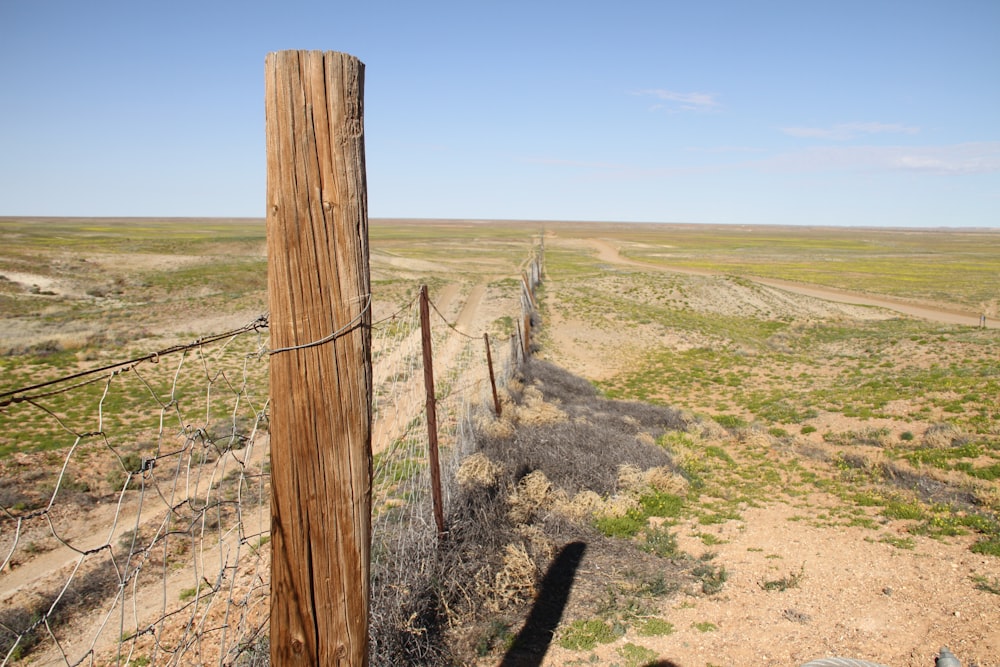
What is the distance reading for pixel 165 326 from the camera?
19.5m

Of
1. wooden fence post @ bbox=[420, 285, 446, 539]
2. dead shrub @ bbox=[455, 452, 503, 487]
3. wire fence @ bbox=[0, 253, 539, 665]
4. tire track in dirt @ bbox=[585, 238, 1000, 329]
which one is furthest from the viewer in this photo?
tire track in dirt @ bbox=[585, 238, 1000, 329]

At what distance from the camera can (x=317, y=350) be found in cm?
153

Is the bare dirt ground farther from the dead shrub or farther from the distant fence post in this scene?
the distant fence post

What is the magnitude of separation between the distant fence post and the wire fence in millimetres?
480

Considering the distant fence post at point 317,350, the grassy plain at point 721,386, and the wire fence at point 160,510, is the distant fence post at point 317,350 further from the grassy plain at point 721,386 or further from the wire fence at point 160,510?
the grassy plain at point 721,386

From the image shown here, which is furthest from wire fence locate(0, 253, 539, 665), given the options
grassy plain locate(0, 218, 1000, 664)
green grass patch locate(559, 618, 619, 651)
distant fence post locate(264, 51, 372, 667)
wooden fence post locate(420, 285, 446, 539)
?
green grass patch locate(559, 618, 619, 651)

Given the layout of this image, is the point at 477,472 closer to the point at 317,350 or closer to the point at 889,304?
the point at 317,350

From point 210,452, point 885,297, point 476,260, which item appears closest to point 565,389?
point 210,452

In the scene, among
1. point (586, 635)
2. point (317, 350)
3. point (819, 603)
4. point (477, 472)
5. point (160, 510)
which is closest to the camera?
point (317, 350)

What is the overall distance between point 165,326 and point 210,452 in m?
13.1

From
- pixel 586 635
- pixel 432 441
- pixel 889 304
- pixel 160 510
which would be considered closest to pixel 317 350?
pixel 432 441

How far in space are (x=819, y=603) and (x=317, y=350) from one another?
4.96 meters

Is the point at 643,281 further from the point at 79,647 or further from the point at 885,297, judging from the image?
the point at 79,647

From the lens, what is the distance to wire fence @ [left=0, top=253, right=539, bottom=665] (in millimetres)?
3002
